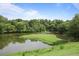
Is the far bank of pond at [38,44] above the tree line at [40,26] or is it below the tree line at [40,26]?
below

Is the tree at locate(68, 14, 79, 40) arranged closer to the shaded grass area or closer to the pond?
the shaded grass area

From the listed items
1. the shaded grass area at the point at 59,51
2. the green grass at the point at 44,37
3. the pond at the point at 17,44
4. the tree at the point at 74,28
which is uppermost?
the tree at the point at 74,28

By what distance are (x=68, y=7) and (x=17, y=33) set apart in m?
0.51

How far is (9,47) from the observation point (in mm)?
2594

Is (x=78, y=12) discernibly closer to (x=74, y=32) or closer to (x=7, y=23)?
(x=74, y=32)

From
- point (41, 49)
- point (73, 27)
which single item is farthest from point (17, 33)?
point (73, 27)

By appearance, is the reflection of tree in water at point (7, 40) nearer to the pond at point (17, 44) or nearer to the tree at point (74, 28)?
the pond at point (17, 44)

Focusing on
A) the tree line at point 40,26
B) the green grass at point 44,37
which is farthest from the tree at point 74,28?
the green grass at point 44,37

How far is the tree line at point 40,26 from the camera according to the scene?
8.48ft

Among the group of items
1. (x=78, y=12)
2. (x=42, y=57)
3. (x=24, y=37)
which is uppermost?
(x=78, y=12)

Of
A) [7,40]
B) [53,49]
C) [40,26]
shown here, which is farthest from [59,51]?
[7,40]

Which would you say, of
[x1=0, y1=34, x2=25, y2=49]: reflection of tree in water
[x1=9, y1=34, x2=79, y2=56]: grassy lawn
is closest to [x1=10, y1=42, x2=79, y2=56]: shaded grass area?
[x1=9, y1=34, x2=79, y2=56]: grassy lawn

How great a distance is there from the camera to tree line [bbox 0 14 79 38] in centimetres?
258

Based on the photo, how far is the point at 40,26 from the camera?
264cm
